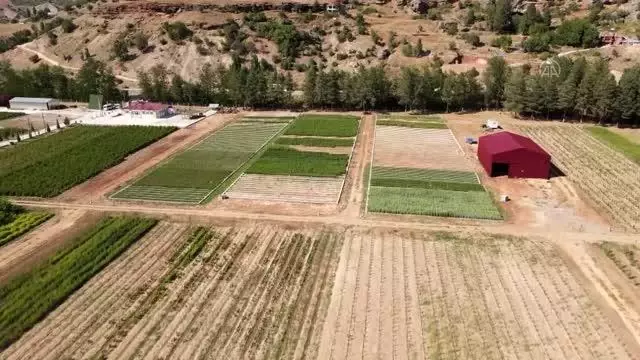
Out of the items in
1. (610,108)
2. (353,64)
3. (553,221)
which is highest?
(353,64)

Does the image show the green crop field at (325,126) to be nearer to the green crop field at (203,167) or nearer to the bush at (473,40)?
the green crop field at (203,167)

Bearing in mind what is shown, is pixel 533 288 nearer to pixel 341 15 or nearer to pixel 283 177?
pixel 283 177

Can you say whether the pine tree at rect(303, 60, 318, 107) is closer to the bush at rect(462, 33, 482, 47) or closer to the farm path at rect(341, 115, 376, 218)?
the farm path at rect(341, 115, 376, 218)

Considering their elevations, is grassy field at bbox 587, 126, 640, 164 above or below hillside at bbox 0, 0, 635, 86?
below

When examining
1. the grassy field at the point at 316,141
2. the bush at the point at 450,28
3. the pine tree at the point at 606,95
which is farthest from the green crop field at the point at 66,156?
the bush at the point at 450,28

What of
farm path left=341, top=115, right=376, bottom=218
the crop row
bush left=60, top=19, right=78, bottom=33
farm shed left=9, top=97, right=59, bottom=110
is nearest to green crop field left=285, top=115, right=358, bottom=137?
farm path left=341, top=115, right=376, bottom=218

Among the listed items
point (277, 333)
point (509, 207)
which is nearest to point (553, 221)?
point (509, 207)
